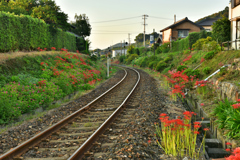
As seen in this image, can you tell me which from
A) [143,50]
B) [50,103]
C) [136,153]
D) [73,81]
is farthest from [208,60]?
[143,50]

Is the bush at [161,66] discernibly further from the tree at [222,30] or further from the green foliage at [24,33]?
the green foliage at [24,33]

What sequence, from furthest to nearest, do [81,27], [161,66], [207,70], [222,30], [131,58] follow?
[131,58], [81,27], [161,66], [222,30], [207,70]

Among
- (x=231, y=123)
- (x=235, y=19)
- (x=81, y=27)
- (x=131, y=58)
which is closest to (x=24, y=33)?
(x=231, y=123)

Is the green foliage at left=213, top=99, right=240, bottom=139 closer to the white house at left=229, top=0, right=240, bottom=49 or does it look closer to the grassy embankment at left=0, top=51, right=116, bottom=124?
the grassy embankment at left=0, top=51, right=116, bottom=124

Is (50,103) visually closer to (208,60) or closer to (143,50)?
(208,60)

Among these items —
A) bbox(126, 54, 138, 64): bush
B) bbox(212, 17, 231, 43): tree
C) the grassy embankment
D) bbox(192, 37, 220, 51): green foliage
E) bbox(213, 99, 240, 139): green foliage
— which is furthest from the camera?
bbox(126, 54, 138, 64): bush

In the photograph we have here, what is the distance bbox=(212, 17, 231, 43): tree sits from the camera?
20344 mm

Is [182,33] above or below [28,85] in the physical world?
above

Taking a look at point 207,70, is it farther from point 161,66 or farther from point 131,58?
point 131,58

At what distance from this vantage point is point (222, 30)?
67.1 ft

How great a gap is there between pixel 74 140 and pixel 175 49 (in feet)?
107

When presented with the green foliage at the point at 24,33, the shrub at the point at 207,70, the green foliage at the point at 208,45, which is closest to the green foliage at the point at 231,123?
the shrub at the point at 207,70

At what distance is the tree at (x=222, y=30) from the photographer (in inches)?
801

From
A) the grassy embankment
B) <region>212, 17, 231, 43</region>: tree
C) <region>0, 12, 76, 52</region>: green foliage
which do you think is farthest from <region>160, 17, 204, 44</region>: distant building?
the grassy embankment
